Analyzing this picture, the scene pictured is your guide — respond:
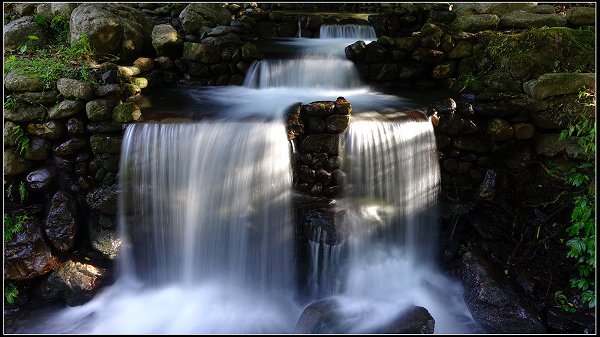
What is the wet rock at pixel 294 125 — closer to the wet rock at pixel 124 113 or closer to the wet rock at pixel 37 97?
the wet rock at pixel 124 113

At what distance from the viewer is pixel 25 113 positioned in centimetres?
493

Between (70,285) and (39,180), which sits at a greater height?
(39,180)

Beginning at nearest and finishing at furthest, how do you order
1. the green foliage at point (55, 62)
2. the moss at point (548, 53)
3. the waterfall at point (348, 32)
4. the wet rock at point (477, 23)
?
the green foliage at point (55, 62), the moss at point (548, 53), the wet rock at point (477, 23), the waterfall at point (348, 32)

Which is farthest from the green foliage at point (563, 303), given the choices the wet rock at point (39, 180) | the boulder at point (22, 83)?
the boulder at point (22, 83)

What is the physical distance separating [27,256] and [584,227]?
636cm

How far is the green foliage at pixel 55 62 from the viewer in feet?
17.3

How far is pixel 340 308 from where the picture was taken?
4.56 metres

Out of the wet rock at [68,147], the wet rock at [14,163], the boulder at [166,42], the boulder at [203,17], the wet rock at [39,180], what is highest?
the boulder at [203,17]

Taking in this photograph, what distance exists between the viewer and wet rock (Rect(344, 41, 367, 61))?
6918mm

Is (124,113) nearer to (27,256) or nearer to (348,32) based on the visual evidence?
(27,256)

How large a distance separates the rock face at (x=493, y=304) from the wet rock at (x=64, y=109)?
515 cm

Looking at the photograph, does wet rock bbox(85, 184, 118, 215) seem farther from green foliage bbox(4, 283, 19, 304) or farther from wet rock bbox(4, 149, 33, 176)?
green foliage bbox(4, 283, 19, 304)

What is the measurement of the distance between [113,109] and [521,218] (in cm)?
533

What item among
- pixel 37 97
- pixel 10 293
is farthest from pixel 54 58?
pixel 10 293
